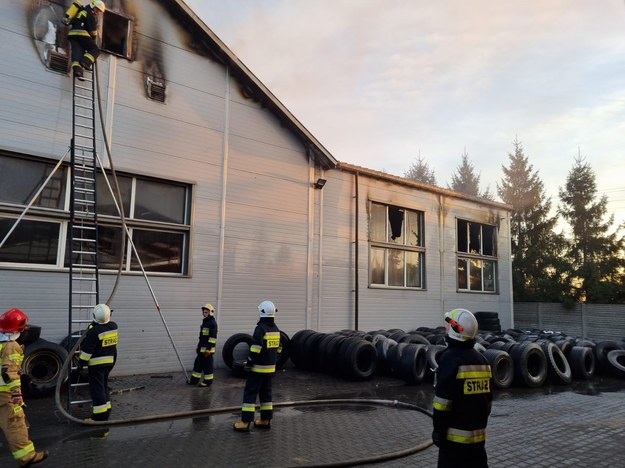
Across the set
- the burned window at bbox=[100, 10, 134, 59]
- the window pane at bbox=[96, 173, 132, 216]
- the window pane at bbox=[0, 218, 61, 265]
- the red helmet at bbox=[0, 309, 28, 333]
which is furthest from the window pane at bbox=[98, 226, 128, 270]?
the red helmet at bbox=[0, 309, 28, 333]

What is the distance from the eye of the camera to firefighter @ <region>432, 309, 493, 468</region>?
12.4 ft

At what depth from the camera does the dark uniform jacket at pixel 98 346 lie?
22.4 feet

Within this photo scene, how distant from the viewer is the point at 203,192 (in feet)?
39.4

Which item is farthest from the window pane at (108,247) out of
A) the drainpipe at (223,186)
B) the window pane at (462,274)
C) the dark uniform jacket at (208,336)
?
the window pane at (462,274)

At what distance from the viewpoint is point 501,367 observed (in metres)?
10.8

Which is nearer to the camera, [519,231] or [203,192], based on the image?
[203,192]

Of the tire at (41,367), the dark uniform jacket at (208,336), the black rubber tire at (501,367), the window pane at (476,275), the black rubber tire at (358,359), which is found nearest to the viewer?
the tire at (41,367)

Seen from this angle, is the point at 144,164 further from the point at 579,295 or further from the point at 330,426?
the point at 579,295

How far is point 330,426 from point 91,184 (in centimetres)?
724

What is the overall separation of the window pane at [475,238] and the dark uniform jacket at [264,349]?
47.9ft

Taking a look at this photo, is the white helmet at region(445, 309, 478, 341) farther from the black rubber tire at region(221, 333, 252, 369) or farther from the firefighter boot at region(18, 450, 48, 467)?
the black rubber tire at region(221, 333, 252, 369)

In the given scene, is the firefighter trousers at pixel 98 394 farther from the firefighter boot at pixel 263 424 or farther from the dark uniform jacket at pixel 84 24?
the dark uniform jacket at pixel 84 24

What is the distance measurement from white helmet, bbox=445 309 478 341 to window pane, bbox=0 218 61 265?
348 inches

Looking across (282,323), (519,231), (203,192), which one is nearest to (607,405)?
(282,323)
